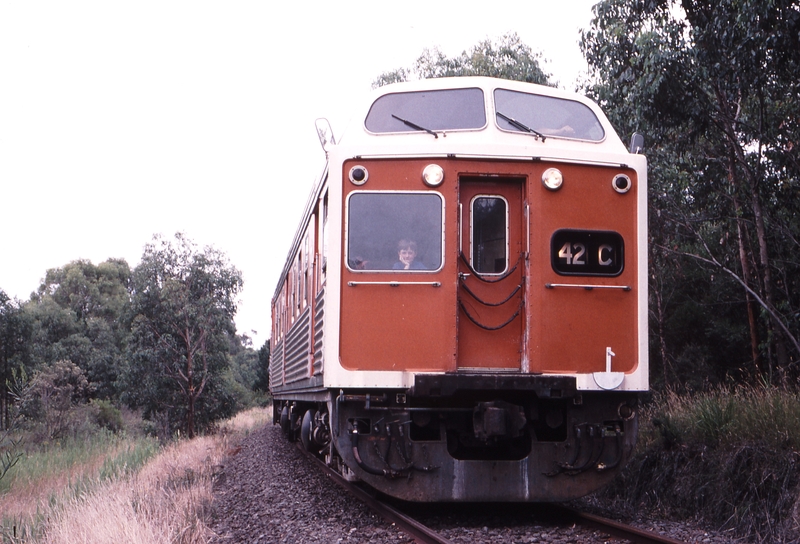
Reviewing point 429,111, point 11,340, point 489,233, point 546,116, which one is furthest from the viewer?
point 11,340

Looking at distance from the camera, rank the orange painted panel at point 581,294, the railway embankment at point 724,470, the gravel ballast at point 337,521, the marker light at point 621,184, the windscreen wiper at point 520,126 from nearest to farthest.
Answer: the gravel ballast at point 337,521
the railway embankment at point 724,470
the orange painted panel at point 581,294
the marker light at point 621,184
the windscreen wiper at point 520,126

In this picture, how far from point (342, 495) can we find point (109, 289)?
6066cm

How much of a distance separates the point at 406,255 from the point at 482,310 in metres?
0.80

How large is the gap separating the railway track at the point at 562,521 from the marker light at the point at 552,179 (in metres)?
2.64

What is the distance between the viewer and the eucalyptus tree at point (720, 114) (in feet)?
32.9

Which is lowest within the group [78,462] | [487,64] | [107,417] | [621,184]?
[107,417]

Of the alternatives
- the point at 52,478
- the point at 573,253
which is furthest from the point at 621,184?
the point at 52,478

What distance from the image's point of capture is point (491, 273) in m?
6.73

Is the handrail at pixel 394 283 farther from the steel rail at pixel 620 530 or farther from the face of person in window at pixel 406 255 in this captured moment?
the steel rail at pixel 620 530

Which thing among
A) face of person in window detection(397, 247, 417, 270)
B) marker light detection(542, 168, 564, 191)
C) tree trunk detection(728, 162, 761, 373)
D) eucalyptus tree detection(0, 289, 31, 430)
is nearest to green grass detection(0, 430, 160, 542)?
face of person in window detection(397, 247, 417, 270)

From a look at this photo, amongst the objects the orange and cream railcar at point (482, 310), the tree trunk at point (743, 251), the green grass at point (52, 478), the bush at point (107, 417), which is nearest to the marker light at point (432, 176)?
the orange and cream railcar at point (482, 310)

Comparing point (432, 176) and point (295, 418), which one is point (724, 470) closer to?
point (432, 176)

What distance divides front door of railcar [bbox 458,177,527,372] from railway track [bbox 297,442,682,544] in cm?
128

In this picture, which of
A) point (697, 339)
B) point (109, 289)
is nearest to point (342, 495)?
point (697, 339)
